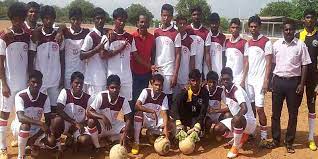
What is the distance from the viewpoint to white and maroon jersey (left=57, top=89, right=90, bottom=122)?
6256 mm

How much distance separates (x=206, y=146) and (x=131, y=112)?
1.51 metres

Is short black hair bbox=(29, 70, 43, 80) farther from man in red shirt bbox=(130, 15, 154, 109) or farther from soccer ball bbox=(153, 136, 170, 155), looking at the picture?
soccer ball bbox=(153, 136, 170, 155)

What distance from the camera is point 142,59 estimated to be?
269 inches

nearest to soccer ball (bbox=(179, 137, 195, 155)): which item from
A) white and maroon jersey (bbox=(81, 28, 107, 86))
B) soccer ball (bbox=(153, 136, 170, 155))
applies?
soccer ball (bbox=(153, 136, 170, 155))

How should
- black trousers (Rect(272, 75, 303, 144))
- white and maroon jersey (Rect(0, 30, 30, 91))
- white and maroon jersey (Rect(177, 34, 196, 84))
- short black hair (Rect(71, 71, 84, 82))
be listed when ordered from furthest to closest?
1. white and maroon jersey (Rect(177, 34, 196, 84))
2. black trousers (Rect(272, 75, 303, 144))
3. short black hair (Rect(71, 71, 84, 82))
4. white and maroon jersey (Rect(0, 30, 30, 91))

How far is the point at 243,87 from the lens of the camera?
7031 millimetres

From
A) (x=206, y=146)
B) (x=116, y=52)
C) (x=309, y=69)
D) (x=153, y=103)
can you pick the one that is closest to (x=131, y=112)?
(x=153, y=103)

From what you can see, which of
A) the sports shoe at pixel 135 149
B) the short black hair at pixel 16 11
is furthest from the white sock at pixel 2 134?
the sports shoe at pixel 135 149

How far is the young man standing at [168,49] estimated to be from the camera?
685cm

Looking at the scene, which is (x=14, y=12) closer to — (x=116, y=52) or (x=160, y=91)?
(x=116, y=52)

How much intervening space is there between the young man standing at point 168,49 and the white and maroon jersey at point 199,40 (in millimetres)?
443

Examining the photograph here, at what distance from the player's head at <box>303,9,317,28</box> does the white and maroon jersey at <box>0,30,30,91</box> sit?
4666 mm

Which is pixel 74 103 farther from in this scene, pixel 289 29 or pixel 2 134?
pixel 289 29

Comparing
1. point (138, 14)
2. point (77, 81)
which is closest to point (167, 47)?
point (138, 14)
